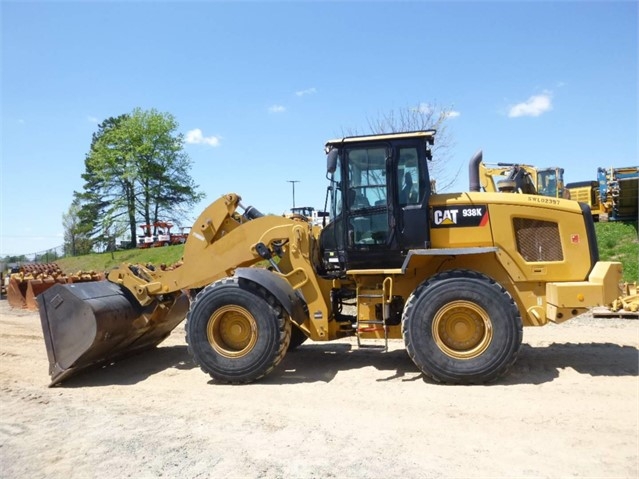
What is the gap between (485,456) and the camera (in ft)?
12.9

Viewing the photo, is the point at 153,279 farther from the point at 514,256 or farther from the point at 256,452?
the point at 514,256

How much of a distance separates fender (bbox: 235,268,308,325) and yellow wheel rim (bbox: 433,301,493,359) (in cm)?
166

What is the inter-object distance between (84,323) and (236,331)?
6.02 ft

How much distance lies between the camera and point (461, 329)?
607 cm

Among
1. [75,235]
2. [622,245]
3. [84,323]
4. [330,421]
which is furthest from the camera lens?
[75,235]

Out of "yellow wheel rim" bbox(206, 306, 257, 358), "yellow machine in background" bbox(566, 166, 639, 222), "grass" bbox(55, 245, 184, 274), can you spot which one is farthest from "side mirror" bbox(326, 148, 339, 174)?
"grass" bbox(55, 245, 184, 274)

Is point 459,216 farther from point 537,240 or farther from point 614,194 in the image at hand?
point 614,194

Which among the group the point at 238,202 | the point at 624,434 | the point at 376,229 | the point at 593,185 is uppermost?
the point at 593,185

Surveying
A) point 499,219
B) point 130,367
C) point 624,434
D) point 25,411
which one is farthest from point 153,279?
point 624,434

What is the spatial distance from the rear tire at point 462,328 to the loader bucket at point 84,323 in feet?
12.0

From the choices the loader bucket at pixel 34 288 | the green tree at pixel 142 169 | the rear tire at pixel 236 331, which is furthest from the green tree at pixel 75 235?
the rear tire at pixel 236 331

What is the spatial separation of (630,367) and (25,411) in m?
6.87

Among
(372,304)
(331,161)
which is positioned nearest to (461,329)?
(372,304)

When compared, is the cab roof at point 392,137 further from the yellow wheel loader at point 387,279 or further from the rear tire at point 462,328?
the rear tire at point 462,328
